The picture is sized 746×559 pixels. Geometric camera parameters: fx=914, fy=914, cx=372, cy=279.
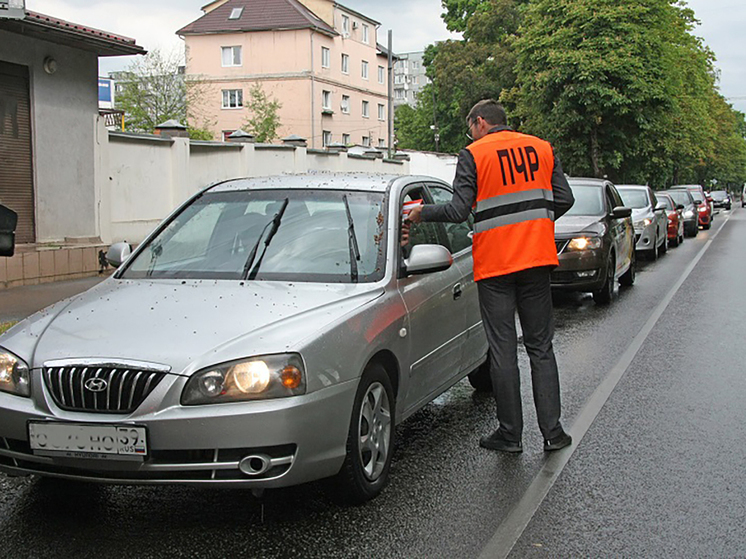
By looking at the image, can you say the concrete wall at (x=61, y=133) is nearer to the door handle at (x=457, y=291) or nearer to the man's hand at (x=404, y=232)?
the door handle at (x=457, y=291)

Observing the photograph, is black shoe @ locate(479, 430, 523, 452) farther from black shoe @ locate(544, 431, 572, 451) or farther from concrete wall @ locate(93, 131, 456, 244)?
concrete wall @ locate(93, 131, 456, 244)

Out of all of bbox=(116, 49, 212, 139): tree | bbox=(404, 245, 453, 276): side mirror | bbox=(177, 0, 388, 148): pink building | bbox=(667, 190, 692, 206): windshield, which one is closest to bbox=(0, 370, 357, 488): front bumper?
bbox=(404, 245, 453, 276): side mirror

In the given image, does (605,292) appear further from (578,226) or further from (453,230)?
(453,230)

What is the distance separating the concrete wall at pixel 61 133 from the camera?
14312 mm

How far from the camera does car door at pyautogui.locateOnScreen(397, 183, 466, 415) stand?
16.1 feet

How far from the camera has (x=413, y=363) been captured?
16.0 ft

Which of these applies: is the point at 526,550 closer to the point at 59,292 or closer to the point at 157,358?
the point at 157,358

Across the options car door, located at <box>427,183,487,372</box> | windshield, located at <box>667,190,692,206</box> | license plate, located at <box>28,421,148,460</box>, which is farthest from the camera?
windshield, located at <box>667,190,692,206</box>

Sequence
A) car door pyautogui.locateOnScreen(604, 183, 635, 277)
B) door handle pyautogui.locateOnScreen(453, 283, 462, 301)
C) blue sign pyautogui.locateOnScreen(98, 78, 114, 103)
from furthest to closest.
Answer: blue sign pyautogui.locateOnScreen(98, 78, 114, 103), car door pyautogui.locateOnScreen(604, 183, 635, 277), door handle pyautogui.locateOnScreen(453, 283, 462, 301)

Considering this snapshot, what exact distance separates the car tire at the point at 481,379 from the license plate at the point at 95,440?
3.44m

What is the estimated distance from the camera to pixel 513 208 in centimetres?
504

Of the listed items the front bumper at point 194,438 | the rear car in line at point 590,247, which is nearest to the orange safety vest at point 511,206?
the front bumper at point 194,438

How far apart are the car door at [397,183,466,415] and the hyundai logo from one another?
5.46ft

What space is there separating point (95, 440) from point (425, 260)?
1987 mm
